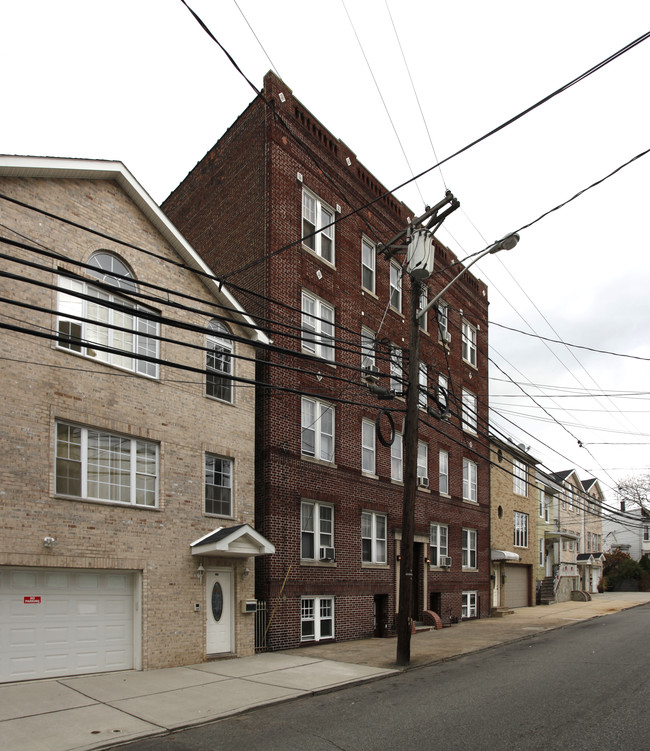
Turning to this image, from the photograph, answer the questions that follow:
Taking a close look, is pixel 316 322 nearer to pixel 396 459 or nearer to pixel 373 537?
pixel 396 459

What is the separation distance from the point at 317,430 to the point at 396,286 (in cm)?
768

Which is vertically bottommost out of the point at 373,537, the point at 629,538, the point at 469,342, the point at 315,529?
the point at 629,538

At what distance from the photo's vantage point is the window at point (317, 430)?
1955cm

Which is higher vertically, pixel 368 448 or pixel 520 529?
pixel 368 448

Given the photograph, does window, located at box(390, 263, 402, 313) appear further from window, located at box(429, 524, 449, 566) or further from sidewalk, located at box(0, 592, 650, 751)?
sidewalk, located at box(0, 592, 650, 751)

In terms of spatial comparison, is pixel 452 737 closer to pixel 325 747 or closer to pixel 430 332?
pixel 325 747

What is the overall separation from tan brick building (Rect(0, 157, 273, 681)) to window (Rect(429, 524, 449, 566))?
10875 millimetres

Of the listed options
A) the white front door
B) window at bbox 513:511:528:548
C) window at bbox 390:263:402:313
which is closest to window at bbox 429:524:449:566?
window at bbox 390:263:402:313

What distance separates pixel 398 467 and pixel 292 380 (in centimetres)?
665

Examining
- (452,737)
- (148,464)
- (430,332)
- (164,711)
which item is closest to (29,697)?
(164,711)

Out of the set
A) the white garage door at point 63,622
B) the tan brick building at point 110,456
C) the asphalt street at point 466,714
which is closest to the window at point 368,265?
the tan brick building at point 110,456

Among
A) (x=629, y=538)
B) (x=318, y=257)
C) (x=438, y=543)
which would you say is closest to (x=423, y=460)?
(x=438, y=543)

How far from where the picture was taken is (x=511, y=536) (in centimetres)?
3419

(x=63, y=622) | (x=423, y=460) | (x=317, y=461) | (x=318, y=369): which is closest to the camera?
(x=63, y=622)
